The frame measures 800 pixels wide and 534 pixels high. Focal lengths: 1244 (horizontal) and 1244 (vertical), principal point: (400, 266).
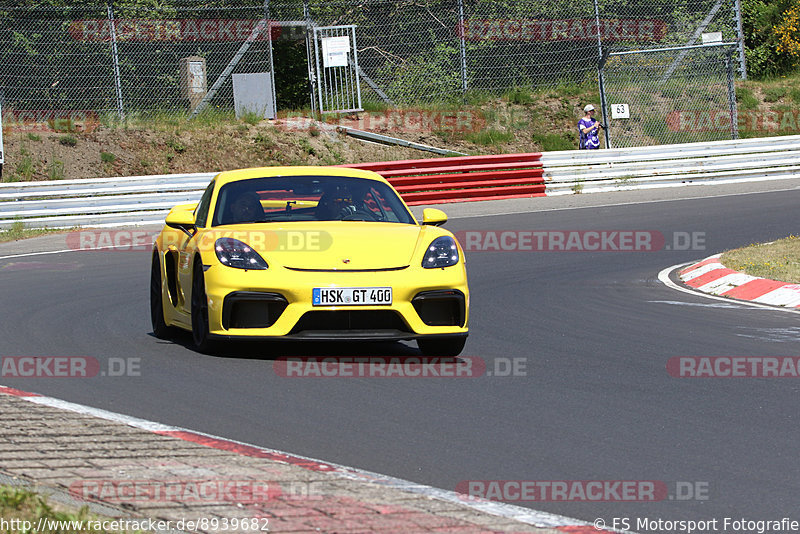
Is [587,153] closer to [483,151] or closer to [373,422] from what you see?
[483,151]

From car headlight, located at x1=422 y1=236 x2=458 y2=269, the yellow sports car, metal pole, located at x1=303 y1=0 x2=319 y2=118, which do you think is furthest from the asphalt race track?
metal pole, located at x1=303 y1=0 x2=319 y2=118

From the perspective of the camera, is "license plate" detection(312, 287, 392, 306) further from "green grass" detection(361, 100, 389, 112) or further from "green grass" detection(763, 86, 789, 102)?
"green grass" detection(763, 86, 789, 102)

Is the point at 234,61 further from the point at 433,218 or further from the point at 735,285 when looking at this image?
the point at 433,218

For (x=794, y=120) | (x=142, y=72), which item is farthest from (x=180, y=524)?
(x=794, y=120)

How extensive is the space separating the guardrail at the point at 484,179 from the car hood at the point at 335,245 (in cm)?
1200

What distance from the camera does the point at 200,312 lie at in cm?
796

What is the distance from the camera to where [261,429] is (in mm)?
5883

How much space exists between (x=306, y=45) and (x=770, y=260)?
621 inches

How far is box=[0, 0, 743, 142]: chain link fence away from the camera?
2336 cm

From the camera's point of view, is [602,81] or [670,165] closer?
[670,165]

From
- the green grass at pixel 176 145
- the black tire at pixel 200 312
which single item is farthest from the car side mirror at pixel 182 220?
the green grass at pixel 176 145

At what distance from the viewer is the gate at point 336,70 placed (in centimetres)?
2622

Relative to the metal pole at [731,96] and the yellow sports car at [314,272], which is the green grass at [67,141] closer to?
the metal pole at [731,96]

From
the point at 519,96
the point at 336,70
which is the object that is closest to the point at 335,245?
the point at 336,70
